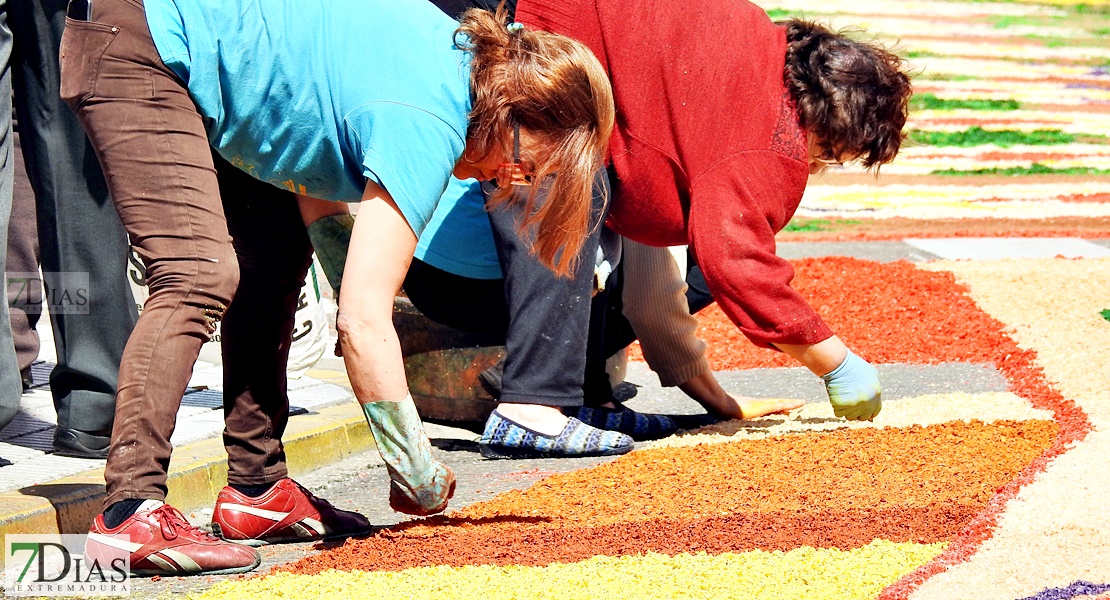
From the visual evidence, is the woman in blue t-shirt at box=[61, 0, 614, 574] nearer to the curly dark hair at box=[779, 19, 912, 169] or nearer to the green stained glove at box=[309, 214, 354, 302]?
the green stained glove at box=[309, 214, 354, 302]

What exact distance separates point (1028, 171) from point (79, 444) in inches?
417

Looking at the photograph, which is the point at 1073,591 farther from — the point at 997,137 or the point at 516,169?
the point at 997,137

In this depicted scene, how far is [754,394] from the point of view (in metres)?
4.81

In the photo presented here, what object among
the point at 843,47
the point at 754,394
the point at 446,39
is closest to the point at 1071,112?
the point at 754,394

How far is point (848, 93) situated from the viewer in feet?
11.3

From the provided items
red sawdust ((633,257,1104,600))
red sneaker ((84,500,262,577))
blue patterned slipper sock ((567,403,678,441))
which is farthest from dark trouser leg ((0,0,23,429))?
red sawdust ((633,257,1104,600))

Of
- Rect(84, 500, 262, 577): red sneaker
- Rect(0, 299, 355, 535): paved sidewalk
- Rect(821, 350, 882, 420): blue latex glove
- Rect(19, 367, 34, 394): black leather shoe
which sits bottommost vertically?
Rect(19, 367, 34, 394): black leather shoe

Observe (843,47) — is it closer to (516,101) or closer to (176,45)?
(516,101)

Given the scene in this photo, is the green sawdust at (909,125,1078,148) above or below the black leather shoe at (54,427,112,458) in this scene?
below

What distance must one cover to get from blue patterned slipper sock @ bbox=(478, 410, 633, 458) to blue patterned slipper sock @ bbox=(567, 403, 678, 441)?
8.3 inches

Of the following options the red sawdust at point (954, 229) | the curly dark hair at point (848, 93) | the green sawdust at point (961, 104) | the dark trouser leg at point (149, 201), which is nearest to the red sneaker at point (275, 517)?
the dark trouser leg at point (149, 201)

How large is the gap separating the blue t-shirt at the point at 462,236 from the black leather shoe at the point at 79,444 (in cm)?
115

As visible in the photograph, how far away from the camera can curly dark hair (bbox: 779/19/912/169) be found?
344cm

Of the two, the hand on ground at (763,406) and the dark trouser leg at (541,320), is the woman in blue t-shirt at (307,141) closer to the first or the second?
the dark trouser leg at (541,320)
